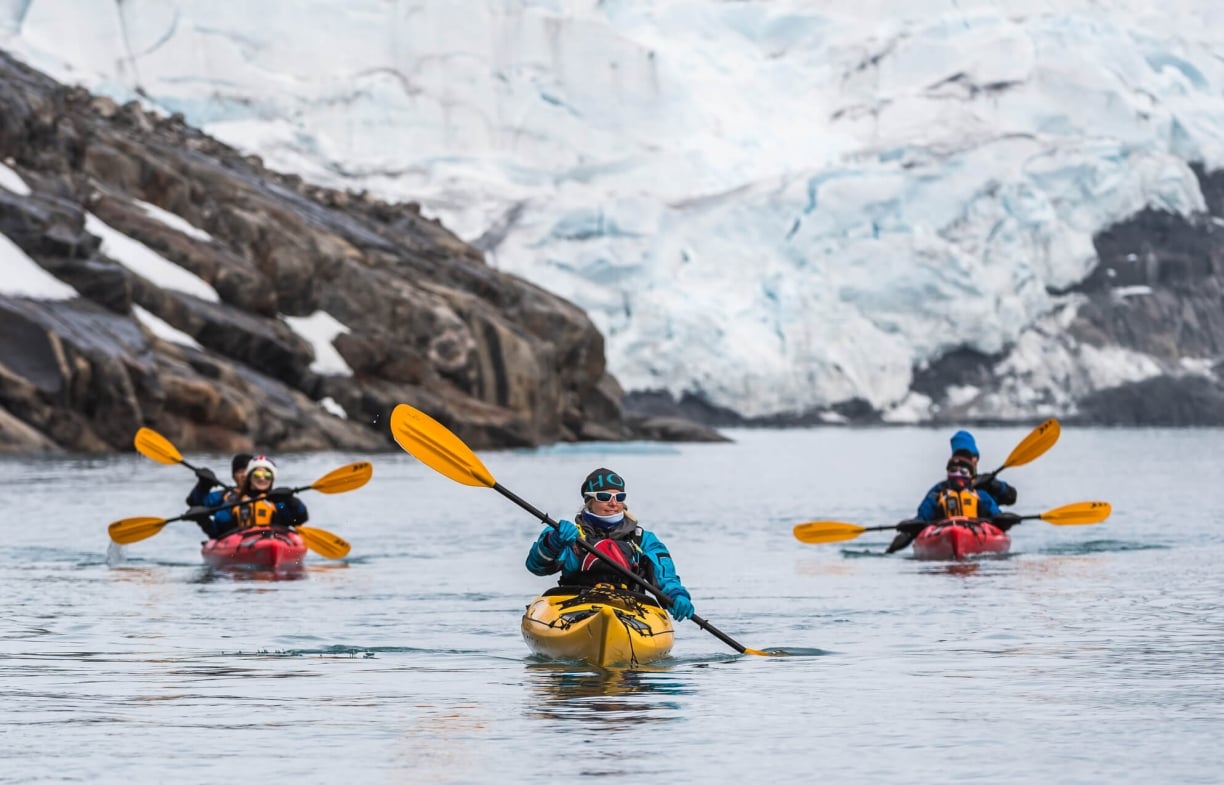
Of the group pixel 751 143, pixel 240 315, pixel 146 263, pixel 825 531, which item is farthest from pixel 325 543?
pixel 751 143

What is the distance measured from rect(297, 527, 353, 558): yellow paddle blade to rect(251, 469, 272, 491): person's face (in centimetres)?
119

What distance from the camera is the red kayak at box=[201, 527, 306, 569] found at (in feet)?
66.0

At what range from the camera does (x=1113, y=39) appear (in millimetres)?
103500

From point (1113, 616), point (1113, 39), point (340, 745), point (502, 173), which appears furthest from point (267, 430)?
point (1113, 39)

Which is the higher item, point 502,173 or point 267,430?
point 502,173

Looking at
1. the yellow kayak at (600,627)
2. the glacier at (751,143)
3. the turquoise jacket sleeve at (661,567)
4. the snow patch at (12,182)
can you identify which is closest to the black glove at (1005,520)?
the turquoise jacket sleeve at (661,567)

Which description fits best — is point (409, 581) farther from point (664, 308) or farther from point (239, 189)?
point (664, 308)

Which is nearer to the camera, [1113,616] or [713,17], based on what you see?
[1113,616]

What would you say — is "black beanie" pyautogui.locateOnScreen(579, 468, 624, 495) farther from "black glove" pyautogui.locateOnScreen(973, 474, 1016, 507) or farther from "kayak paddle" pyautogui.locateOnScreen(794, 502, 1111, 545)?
"black glove" pyautogui.locateOnScreen(973, 474, 1016, 507)

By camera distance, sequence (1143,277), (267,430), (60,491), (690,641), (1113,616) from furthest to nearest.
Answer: (1143,277), (267,430), (60,491), (1113,616), (690,641)

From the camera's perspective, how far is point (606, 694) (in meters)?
11.0

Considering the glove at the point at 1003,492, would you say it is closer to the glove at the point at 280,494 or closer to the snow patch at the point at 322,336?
the glove at the point at 280,494

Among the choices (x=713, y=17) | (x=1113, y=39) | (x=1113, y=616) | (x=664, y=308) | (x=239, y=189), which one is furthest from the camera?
(x=713, y=17)

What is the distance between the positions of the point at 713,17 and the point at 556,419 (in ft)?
232
